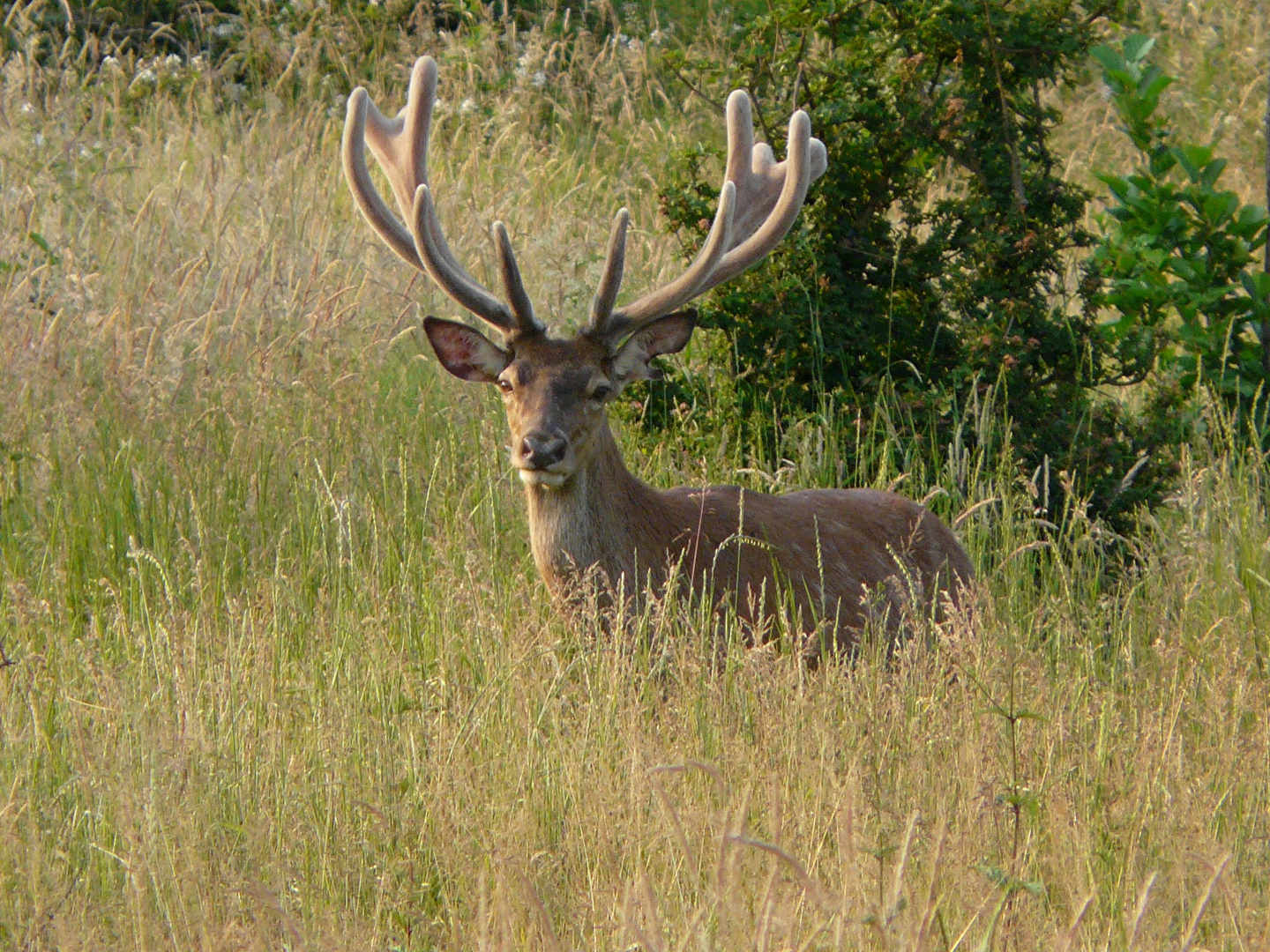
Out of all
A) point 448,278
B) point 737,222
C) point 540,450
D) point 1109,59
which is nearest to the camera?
point 540,450

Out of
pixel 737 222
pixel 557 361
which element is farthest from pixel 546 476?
pixel 737 222

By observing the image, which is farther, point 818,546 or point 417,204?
point 818,546

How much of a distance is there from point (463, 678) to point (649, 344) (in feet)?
3.71

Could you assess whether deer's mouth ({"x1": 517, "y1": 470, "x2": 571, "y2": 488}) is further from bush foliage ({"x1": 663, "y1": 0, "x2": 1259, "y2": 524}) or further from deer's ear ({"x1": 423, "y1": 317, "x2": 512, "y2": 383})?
bush foliage ({"x1": 663, "y1": 0, "x2": 1259, "y2": 524})

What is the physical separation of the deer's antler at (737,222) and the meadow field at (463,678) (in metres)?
0.83

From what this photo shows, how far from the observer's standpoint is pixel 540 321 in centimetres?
444

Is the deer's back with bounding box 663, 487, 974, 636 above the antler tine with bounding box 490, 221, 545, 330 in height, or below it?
below

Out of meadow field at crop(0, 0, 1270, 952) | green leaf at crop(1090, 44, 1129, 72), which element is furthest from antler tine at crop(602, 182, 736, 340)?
green leaf at crop(1090, 44, 1129, 72)

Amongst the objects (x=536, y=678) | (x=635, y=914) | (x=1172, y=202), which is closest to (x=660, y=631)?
(x=536, y=678)

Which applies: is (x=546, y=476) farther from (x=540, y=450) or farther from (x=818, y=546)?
(x=818, y=546)

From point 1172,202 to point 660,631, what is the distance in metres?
3.14

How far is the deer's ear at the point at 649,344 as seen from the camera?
4422 millimetres

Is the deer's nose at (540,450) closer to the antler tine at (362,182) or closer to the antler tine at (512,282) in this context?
the antler tine at (512,282)

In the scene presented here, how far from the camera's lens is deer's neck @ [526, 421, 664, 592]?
168 inches
